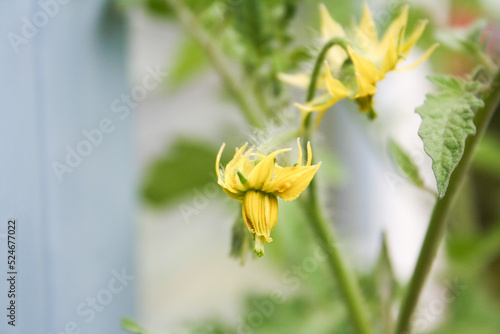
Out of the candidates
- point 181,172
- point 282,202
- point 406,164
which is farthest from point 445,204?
point 181,172

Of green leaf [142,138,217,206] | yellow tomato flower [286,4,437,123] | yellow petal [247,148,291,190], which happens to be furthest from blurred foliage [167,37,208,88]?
yellow petal [247,148,291,190]

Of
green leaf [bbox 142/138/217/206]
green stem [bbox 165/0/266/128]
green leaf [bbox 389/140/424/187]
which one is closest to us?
green leaf [bbox 389/140/424/187]

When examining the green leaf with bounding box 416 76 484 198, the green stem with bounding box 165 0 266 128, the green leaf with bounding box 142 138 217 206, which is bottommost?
the green leaf with bounding box 416 76 484 198

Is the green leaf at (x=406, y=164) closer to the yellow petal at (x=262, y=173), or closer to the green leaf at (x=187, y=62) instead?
the yellow petal at (x=262, y=173)

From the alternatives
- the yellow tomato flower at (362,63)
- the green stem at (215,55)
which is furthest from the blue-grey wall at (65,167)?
the yellow tomato flower at (362,63)

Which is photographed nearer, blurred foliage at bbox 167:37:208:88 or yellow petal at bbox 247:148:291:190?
yellow petal at bbox 247:148:291:190

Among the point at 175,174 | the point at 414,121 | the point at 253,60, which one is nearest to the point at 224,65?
the point at 253,60

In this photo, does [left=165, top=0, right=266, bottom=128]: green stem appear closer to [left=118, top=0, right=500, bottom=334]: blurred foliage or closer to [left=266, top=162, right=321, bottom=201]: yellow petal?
[left=118, top=0, right=500, bottom=334]: blurred foliage
